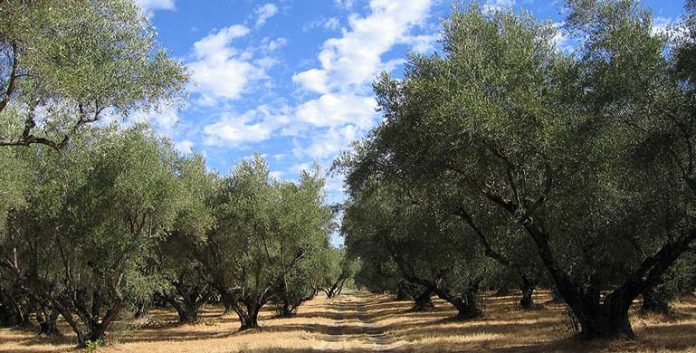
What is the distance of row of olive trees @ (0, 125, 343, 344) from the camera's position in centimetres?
2630

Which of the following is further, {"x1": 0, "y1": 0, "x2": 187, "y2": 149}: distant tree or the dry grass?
the dry grass

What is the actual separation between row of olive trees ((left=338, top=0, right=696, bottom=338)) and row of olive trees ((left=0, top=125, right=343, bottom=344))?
9899mm

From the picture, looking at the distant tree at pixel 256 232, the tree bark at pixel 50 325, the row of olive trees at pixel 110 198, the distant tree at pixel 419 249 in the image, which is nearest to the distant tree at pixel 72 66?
the row of olive trees at pixel 110 198

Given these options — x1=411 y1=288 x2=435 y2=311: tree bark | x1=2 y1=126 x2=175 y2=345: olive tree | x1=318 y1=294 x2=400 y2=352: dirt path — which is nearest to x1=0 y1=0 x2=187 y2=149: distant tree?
x1=2 y1=126 x2=175 y2=345: olive tree

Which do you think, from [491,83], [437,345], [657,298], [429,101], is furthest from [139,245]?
[657,298]

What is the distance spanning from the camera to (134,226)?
29.2m

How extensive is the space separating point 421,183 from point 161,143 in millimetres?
17993

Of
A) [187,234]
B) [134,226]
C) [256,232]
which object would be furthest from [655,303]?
[134,226]

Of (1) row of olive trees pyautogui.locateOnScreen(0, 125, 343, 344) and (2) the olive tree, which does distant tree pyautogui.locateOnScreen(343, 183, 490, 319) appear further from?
(2) the olive tree

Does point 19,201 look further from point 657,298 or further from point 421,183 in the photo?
point 657,298

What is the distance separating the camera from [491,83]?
17.7m

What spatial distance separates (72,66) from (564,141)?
14081 mm

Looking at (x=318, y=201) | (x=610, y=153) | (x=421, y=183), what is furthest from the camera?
(x=318, y=201)

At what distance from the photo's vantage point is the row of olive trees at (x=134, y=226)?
26297 mm
